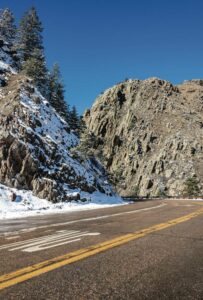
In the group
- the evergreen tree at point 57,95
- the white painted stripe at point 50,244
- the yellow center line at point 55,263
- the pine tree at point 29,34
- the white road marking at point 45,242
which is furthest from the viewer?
the pine tree at point 29,34

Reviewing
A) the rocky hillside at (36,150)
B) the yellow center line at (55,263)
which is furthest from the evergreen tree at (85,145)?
the yellow center line at (55,263)

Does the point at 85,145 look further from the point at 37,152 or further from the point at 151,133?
the point at 151,133

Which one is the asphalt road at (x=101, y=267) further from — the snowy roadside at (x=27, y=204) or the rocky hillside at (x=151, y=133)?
the rocky hillside at (x=151, y=133)

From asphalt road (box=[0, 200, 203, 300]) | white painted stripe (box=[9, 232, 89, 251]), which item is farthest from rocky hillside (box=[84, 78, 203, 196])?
asphalt road (box=[0, 200, 203, 300])

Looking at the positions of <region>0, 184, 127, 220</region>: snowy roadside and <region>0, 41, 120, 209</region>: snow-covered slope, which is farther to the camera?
<region>0, 41, 120, 209</region>: snow-covered slope

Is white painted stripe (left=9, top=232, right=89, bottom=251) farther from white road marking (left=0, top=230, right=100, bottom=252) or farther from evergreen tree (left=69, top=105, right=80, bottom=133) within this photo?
evergreen tree (left=69, top=105, right=80, bottom=133)

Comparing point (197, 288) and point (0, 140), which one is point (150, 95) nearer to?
point (0, 140)

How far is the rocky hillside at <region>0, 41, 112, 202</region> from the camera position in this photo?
88.7ft

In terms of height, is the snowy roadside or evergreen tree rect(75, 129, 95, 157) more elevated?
evergreen tree rect(75, 129, 95, 157)

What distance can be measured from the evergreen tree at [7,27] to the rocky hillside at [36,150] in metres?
24.7

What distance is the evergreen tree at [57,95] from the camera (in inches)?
1938

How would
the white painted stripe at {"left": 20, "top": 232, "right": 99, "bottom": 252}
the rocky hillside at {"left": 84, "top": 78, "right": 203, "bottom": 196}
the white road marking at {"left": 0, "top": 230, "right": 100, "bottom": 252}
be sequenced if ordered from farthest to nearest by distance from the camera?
the rocky hillside at {"left": 84, "top": 78, "right": 203, "bottom": 196}, the white road marking at {"left": 0, "top": 230, "right": 100, "bottom": 252}, the white painted stripe at {"left": 20, "top": 232, "right": 99, "bottom": 252}

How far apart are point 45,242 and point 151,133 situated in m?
107

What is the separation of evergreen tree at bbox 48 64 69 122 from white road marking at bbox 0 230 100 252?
40367 millimetres
